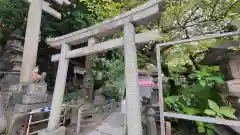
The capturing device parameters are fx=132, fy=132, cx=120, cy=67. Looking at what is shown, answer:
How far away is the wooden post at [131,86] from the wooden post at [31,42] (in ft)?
12.2

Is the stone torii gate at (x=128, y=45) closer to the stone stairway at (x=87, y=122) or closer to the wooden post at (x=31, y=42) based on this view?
the stone stairway at (x=87, y=122)

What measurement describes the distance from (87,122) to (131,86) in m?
3.29

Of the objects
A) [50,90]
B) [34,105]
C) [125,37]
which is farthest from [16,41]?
[125,37]

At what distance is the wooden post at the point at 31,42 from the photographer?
443cm

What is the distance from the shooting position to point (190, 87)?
7.80 ft

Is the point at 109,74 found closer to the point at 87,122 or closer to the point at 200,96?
the point at 87,122

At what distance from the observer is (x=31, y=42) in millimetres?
4691

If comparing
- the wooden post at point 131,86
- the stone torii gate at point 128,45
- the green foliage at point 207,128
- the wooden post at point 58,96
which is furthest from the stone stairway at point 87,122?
the green foliage at point 207,128

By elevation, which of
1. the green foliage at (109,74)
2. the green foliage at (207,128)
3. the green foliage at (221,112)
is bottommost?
the green foliage at (207,128)

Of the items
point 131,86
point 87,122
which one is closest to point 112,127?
point 87,122

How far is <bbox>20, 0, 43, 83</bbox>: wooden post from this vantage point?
443 centimetres

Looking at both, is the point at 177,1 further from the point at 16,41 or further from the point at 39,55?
the point at 16,41

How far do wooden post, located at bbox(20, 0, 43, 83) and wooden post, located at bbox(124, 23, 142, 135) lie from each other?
A: 372 centimetres

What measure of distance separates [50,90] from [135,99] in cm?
556
